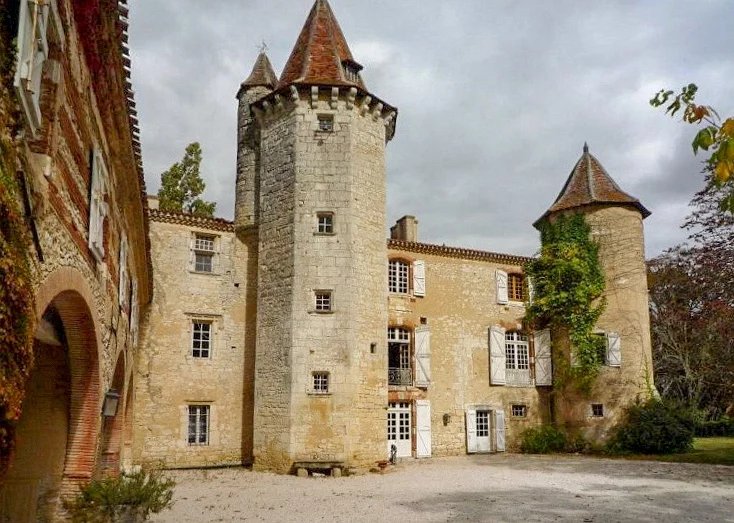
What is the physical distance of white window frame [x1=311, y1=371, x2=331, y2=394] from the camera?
1725cm

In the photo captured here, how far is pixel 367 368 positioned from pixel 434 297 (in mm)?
5598

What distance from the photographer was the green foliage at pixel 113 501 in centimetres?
697

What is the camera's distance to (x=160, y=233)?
18.9 metres

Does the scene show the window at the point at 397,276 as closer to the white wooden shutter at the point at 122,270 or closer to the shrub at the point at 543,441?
the shrub at the point at 543,441

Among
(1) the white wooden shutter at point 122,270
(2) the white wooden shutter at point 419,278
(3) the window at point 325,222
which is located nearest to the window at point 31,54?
(1) the white wooden shutter at point 122,270

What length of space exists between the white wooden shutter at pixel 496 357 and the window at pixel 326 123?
31.0ft

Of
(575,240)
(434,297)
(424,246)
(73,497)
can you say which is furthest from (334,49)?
(73,497)

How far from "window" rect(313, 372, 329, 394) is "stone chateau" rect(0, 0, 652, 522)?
0.28 feet

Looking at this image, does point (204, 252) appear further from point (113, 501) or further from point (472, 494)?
point (113, 501)

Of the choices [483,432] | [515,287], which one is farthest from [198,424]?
[515,287]

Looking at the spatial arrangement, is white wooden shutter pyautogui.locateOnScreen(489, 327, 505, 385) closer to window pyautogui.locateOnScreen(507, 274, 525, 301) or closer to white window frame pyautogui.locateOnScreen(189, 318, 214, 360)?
window pyautogui.locateOnScreen(507, 274, 525, 301)

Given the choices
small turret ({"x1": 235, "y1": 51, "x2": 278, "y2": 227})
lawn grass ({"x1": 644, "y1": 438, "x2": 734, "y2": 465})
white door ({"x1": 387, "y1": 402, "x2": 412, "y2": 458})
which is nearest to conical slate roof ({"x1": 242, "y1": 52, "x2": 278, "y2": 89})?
small turret ({"x1": 235, "y1": 51, "x2": 278, "y2": 227})

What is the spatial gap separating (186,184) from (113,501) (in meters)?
21.1

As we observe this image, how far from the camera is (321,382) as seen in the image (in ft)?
57.0
